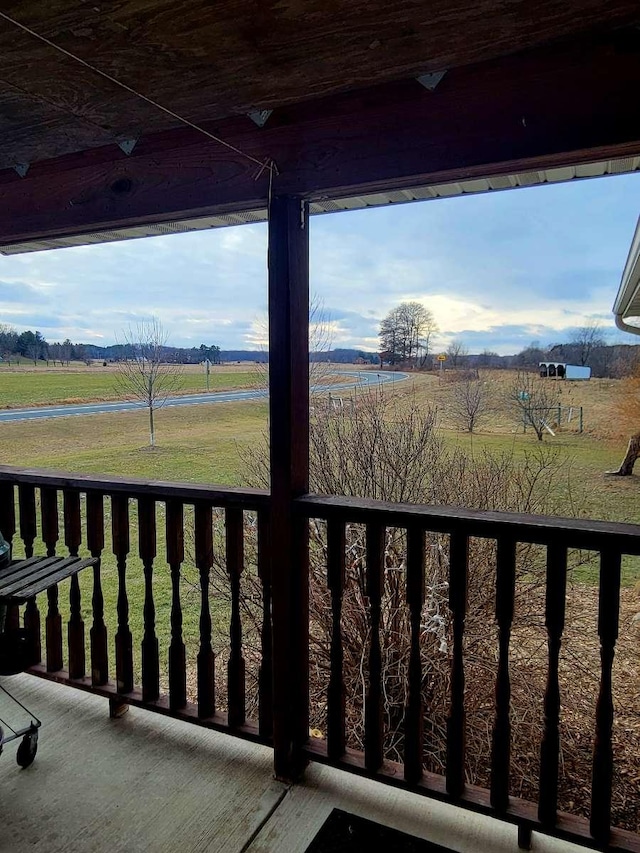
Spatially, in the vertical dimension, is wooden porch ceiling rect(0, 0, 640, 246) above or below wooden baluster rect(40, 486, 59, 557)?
above

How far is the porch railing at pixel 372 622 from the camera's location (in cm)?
152

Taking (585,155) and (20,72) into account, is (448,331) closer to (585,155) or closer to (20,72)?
(585,155)

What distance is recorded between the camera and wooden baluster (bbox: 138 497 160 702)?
2.16m

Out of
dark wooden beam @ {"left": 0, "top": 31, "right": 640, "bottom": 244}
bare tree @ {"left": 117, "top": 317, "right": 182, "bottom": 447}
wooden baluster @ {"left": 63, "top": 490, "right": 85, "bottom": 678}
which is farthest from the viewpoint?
bare tree @ {"left": 117, "top": 317, "right": 182, "bottom": 447}

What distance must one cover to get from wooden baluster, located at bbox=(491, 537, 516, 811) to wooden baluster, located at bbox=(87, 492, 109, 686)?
5.20 ft

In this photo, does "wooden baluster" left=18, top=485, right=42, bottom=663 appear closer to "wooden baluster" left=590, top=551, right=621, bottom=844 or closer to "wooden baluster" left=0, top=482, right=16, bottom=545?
"wooden baluster" left=0, top=482, right=16, bottom=545

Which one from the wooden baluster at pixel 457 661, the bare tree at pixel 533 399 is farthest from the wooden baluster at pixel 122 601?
the bare tree at pixel 533 399

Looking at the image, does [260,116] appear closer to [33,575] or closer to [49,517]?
[33,575]

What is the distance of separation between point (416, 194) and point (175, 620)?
182 centimetres

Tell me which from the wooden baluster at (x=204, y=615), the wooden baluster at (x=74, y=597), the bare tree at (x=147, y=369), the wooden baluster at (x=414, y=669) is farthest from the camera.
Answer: the bare tree at (x=147, y=369)

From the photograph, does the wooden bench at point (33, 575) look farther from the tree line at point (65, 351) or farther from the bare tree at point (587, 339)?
the bare tree at point (587, 339)

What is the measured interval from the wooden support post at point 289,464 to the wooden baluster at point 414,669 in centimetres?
37

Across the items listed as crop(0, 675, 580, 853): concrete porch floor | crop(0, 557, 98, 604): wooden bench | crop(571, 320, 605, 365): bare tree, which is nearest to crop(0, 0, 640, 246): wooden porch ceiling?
crop(571, 320, 605, 365): bare tree

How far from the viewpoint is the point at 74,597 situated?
237 centimetres
